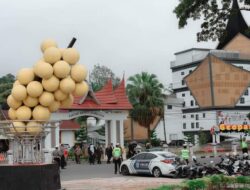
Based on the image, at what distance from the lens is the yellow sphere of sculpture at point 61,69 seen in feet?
34.1

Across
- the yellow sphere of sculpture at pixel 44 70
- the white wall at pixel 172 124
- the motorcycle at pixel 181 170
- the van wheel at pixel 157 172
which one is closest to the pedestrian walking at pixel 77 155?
the van wheel at pixel 157 172

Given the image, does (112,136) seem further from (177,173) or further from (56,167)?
(56,167)

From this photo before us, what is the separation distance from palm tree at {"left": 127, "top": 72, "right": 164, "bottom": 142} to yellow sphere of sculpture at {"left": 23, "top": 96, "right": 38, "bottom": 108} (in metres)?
47.3

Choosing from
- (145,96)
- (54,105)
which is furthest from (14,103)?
(145,96)

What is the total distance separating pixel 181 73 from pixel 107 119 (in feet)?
136

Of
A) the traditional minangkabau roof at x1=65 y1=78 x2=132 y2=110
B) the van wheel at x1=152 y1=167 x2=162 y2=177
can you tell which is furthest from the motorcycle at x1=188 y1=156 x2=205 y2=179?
the traditional minangkabau roof at x1=65 y1=78 x2=132 y2=110

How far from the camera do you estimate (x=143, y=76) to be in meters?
58.8

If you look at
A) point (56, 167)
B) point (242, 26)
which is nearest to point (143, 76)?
point (242, 26)

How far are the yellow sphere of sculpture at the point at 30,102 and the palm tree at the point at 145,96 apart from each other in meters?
47.3

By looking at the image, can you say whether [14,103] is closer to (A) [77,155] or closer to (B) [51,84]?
(B) [51,84]

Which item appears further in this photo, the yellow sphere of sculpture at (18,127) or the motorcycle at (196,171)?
the motorcycle at (196,171)

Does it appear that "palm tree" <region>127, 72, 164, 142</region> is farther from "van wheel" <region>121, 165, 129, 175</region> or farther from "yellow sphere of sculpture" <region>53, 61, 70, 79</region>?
"yellow sphere of sculpture" <region>53, 61, 70, 79</region>

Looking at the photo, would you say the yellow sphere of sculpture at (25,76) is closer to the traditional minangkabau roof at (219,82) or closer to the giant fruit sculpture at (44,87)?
the giant fruit sculpture at (44,87)

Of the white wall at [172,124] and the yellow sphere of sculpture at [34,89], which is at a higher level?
the white wall at [172,124]
